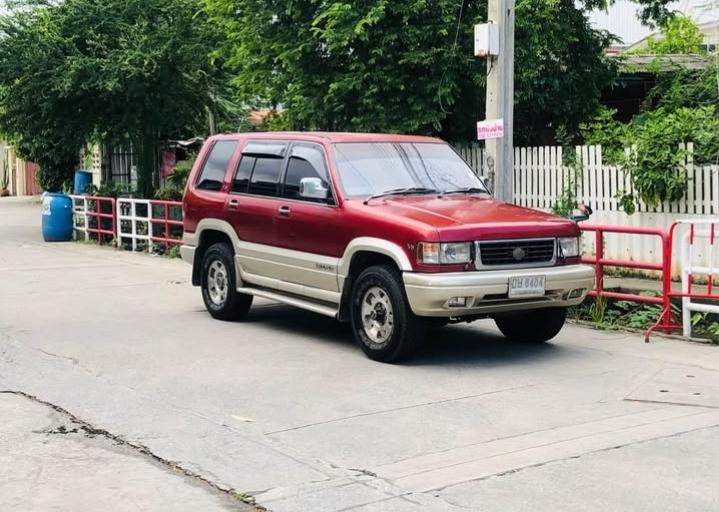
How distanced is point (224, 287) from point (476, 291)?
3.74 m

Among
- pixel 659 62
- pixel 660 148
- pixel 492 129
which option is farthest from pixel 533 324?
pixel 659 62

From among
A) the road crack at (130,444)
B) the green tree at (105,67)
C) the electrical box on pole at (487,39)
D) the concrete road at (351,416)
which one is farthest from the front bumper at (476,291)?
the green tree at (105,67)

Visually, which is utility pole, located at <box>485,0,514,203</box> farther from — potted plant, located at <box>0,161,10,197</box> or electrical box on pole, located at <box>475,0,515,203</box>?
potted plant, located at <box>0,161,10,197</box>

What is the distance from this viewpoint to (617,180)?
14328mm

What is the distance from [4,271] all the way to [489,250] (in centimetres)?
1037

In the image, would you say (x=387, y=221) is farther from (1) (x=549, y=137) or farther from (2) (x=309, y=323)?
(1) (x=549, y=137)

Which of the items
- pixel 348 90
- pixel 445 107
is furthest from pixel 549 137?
pixel 348 90

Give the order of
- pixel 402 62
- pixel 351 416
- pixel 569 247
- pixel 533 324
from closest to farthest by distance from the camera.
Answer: pixel 351 416 < pixel 569 247 < pixel 533 324 < pixel 402 62

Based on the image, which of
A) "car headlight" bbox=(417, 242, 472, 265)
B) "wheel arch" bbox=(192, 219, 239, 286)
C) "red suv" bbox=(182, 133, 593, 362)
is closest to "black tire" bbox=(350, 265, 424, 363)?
"red suv" bbox=(182, 133, 593, 362)

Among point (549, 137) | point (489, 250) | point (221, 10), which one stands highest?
point (221, 10)

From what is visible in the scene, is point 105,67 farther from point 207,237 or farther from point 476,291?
point 476,291

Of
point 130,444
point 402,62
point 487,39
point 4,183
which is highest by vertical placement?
point 402,62

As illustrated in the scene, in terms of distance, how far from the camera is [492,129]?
12211 mm

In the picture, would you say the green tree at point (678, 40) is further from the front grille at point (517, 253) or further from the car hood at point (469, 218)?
the front grille at point (517, 253)
